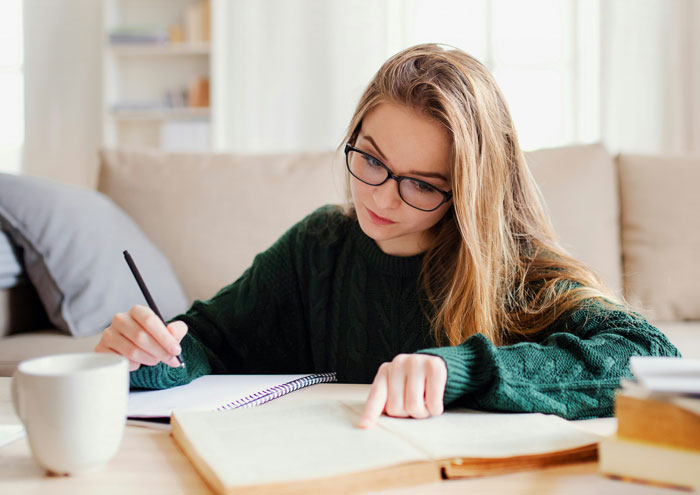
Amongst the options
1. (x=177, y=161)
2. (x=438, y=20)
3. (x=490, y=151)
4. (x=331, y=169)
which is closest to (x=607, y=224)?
(x=331, y=169)

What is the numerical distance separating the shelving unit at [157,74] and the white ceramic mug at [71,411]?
3829 mm

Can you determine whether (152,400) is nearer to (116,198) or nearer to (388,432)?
(388,432)

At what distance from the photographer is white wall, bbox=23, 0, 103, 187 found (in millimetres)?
4410

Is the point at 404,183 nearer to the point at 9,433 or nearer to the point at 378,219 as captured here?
the point at 378,219

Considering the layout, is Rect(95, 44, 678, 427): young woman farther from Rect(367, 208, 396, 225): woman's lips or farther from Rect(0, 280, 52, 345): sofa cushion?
Rect(0, 280, 52, 345): sofa cushion

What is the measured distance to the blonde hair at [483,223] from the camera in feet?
3.46

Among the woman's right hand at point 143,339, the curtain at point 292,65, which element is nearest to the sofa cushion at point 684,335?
the woman's right hand at point 143,339

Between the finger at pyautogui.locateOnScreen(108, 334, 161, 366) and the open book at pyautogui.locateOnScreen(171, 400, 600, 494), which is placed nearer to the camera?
the open book at pyautogui.locateOnScreen(171, 400, 600, 494)

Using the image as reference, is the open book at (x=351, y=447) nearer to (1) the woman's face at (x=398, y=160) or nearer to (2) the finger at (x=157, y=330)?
(2) the finger at (x=157, y=330)

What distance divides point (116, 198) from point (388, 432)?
156cm

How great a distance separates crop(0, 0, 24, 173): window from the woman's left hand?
172 inches

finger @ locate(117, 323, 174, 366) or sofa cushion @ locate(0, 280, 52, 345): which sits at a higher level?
finger @ locate(117, 323, 174, 366)

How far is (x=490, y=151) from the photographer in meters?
1.10

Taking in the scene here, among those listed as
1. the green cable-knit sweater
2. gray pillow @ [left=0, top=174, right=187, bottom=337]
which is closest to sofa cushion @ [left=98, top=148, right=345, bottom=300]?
gray pillow @ [left=0, top=174, right=187, bottom=337]
